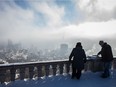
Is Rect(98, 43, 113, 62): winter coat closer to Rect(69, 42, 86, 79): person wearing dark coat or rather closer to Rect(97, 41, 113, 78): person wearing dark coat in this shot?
Rect(97, 41, 113, 78): person wearing dark coat

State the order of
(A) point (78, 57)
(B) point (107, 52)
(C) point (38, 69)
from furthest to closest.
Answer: (B) point (107, 52), (A) point (78, 57), (C) point (38, 69)

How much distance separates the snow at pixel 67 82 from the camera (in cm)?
1321

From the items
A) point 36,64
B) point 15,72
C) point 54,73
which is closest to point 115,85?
point 54,73

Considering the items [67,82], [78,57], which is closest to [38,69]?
[67,82]

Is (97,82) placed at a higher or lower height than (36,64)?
Result: lower

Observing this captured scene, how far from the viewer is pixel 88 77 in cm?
1536

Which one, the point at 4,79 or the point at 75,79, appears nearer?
the point at 4,79

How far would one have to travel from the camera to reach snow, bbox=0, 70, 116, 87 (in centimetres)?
1321

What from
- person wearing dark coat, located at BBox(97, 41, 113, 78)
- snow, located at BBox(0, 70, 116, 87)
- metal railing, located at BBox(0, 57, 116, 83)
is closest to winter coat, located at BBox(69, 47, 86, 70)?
snow, located at BBox(0, 70, 116, 87)

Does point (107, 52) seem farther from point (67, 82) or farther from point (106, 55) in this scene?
point (67, 82)

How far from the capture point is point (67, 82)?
13992mm

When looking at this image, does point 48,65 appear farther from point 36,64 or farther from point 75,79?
point 75,79

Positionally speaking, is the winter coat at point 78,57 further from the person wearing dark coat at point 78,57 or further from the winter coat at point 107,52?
the winter coat at point 107,52

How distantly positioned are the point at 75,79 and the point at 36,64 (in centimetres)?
247
